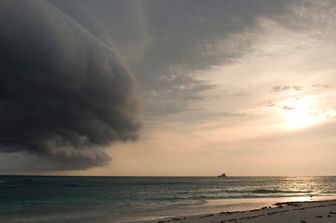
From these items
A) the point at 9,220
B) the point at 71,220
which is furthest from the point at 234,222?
the point at 9,220

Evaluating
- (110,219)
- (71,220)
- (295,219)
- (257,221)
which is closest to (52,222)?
(71,220)

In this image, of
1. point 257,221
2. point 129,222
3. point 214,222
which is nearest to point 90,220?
point 129,222

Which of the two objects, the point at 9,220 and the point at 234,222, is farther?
the point at 9,220

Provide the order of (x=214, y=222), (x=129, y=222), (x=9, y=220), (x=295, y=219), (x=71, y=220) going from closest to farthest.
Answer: (x=295, y=219), (x=214, y=222), (x=129, y=222), (x=71, y=220), (x=9, y=220)

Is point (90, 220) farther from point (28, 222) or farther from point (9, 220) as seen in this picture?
point (9, 220)

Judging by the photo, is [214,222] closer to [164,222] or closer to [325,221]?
[164,222]

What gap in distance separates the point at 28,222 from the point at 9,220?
376cm

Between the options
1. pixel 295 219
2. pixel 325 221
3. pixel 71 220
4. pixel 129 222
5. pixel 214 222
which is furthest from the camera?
pixel 71 220

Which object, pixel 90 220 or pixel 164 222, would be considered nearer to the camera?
pixel 164 222

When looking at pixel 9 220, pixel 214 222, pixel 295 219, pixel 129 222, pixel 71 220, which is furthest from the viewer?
pixel 9 220

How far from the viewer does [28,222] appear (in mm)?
37406

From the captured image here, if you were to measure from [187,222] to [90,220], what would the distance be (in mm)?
11307

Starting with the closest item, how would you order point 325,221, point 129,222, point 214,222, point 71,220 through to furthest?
point 325,221 < point 214,222 < point 129,222 < point 71,220

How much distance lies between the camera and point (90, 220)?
36.6m
